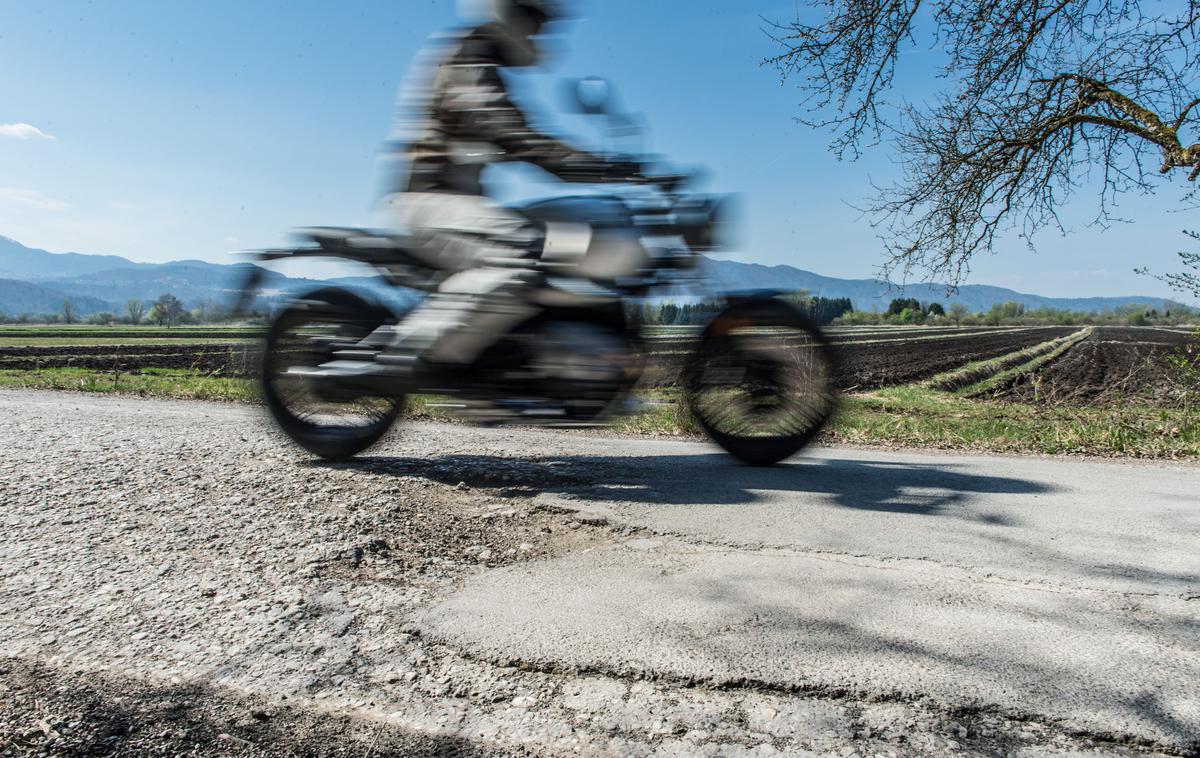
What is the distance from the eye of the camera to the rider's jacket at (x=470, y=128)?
152 inches

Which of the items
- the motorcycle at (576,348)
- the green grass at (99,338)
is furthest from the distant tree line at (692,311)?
the green grass at (99,338)

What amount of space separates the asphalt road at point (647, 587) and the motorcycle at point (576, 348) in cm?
34

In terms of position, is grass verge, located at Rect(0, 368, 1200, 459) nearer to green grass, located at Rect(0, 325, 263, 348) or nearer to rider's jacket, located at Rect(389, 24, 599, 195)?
rider's jacket, located at Rect(389, 24, 599, 195)

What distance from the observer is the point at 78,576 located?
101 inches

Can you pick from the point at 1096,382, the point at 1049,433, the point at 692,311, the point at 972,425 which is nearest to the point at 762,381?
the point at 692,311

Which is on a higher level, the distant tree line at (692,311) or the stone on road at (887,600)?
the distant tree line at (692,311)

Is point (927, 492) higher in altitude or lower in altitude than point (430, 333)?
lower

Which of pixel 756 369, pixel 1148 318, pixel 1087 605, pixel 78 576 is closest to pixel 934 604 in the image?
pixel 1087 605

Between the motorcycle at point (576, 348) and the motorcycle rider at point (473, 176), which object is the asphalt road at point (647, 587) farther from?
the motorcycle rider at point (473, 176)

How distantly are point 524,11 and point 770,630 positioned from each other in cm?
323

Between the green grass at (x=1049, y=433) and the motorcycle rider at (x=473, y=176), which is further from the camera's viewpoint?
the green grass at (x=1049, y=433)

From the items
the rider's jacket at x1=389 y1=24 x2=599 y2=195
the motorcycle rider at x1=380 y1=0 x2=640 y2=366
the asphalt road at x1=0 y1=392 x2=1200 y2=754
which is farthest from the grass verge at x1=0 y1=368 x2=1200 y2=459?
the rider's jacket at x1=389 y1=24 x2=599 y2=195

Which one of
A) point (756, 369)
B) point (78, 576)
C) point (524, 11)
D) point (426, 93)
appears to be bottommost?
point (78, 576)

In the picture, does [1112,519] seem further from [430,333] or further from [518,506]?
[430,333]
